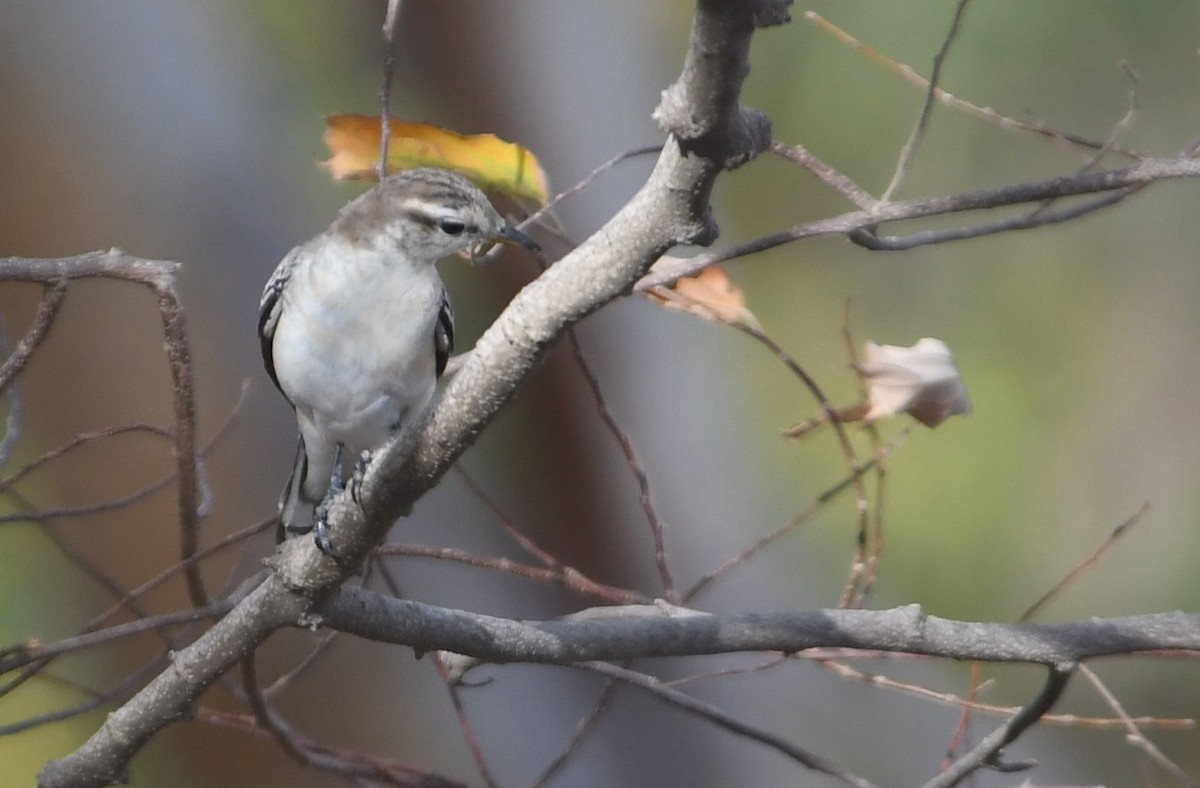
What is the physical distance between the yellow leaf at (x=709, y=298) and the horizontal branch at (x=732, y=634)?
0.20 meters

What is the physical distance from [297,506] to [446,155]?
1.37ft

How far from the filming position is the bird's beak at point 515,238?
866 mm

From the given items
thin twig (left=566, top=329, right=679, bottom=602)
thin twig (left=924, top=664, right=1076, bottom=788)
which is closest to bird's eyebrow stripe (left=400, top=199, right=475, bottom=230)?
thin twig (left=566, top=329, right=679, bottom=602)

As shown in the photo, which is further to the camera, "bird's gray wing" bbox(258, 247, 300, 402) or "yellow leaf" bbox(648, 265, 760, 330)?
"bird's gray wing" bbox(258, 247, 300, 402)

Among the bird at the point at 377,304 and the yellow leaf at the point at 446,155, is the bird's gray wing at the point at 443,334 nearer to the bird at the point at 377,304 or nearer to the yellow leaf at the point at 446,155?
the bird at the point at 377,304

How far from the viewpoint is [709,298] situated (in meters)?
0.80

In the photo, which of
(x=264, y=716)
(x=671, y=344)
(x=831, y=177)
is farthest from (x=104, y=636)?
(x=671, y=344)

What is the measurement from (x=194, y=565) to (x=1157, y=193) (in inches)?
87.3

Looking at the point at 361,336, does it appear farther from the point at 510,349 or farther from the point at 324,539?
the point at 510,349

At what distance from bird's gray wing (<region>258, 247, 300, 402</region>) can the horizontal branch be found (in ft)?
1.36

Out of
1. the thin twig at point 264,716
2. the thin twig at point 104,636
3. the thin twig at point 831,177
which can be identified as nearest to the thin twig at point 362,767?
the thin twig at point 264,716

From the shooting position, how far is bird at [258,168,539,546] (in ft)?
3.02

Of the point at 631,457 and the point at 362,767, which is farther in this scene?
the point at 362,767

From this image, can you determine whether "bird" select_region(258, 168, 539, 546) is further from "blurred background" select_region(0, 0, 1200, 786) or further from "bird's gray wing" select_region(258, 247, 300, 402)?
"blurred background" select_region(0, 0, 1200, 786)
